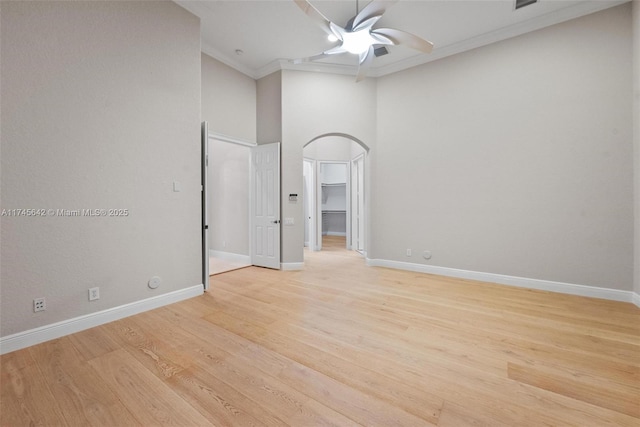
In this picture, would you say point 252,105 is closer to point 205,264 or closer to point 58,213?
point 205,264

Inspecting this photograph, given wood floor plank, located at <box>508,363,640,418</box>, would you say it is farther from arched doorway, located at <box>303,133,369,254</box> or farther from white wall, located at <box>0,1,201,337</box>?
arched doorway, located at <box>303,133,369,254</box>

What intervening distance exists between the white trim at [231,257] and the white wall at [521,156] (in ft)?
9.42

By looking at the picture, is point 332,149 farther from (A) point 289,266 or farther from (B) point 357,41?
(B) point 357,41

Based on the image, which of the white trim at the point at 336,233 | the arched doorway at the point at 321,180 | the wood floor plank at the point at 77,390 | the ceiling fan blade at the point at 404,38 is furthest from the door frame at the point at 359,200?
the wood floor plank at the point at 77,390

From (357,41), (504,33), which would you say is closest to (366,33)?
(357,41)

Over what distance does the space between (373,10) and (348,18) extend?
4.50ft

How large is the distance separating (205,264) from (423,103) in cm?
447

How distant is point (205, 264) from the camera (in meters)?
3.58

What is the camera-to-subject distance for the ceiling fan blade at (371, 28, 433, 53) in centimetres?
267

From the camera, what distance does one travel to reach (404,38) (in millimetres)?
2729

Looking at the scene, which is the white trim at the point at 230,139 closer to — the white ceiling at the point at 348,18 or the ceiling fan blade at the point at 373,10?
the white ceiling at the point at 348,18

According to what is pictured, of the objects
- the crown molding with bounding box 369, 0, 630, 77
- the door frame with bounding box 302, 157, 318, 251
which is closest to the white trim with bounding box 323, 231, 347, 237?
the door frame with bounding box 302, 157, 318, 251

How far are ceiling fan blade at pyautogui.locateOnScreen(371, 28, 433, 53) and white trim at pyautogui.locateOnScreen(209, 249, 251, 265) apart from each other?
4346 mm

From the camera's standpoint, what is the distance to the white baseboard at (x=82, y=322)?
2105 millimetres
